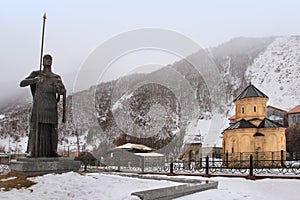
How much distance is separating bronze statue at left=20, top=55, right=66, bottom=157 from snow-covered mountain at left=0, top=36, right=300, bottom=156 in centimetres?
3286

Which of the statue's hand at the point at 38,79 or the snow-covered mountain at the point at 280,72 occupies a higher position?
→ the snow-covered mountain at the point at 280,72

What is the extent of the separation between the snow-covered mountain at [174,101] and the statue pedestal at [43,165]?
33042 millimetres

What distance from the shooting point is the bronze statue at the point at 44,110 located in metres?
8.23

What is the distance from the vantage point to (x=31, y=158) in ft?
25.8

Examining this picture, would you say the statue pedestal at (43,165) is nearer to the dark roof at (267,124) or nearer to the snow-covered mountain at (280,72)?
the dark roof at (267,124)

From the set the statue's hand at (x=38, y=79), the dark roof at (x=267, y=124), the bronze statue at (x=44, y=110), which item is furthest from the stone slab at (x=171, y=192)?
the dark roof at (x=267, y=124)

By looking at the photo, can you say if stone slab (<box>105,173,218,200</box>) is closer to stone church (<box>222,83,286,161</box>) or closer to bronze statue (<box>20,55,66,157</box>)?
bronze statue (<box>20,55,66,157</box>)

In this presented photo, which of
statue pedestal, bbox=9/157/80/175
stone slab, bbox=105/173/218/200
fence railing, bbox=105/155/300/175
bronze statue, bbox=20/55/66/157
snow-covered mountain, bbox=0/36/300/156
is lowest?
fence railing, bbox=105/155/300/175

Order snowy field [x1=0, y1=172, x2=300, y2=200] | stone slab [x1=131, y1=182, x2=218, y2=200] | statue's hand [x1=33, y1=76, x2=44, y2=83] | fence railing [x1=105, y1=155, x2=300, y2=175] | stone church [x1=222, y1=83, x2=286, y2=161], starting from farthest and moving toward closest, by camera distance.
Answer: stone church [x1=222, y1=83, x2=286, y2=161] → fence railing [x1=105, y1=155, x2=300, y2=175] → statue's hand [x1=33, y1=76, x2=44, y2=83] → stone slab [x1=131, y1=182, x2=218, y2=200] → snowy field [x1=0, y1=172, x2=300, y2=200]

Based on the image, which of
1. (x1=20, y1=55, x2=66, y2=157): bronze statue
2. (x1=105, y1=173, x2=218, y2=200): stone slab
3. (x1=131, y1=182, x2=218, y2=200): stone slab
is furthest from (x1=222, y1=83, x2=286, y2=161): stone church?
(x1=20, y1=55, x2=66, y2=157): bronze statue

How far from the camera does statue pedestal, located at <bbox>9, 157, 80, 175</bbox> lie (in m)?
7.47

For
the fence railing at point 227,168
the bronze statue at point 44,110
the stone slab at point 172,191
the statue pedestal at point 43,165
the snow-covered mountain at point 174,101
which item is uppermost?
the snow-covered mountain at point 174,101

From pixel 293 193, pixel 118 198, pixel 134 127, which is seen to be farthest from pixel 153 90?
pixel 118 198

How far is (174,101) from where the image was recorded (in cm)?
7869
